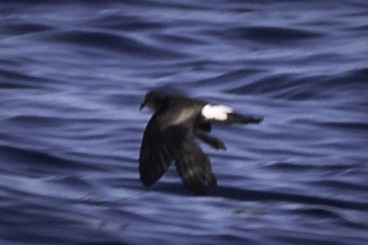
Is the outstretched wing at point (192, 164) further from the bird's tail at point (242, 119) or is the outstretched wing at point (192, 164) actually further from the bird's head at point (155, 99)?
the bird's head at point (155, 99)

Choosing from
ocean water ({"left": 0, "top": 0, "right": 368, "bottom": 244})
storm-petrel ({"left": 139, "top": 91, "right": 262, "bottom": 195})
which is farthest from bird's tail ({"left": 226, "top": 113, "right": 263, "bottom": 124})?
ocean water ({"left": 0, "top": 0, "right": 368, "bottom": 244})

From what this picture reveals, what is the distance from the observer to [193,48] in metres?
19.6

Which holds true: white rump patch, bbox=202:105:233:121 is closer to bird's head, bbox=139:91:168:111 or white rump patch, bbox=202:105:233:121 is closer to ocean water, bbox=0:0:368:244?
bird's head, bbox=139:91:168:111

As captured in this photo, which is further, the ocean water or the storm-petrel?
the ocean water

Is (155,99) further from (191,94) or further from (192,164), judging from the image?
(191,94)

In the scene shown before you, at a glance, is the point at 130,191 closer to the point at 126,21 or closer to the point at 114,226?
the point at 114,226

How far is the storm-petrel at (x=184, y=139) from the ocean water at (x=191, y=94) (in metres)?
3.48

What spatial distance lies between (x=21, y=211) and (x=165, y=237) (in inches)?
45.4

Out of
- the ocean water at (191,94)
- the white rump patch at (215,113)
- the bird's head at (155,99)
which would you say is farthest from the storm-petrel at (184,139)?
the ocean water at (191,94)

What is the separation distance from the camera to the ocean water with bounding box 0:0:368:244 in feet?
44.1

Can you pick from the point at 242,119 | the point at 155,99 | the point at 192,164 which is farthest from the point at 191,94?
the point at 242,119

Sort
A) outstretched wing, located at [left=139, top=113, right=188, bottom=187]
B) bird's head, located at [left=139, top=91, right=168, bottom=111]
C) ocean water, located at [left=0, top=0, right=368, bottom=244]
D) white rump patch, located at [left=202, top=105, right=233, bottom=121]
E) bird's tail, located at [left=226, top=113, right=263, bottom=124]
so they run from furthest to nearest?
ocean water, located at [left=0, top=0, right=368, bottom=244], bird's head, located at [left=139, top=91, right=168, bottom=111], white rump patch, located at [left=202, top=105, right=233, bottom=121], bird's tail, located at [left=226, top=113, right=263, bottom=124], outstretched wing, located at [left=139, top=113, right=188, bottom=187]

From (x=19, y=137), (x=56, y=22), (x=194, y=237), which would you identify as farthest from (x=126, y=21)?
(x=194, y=237)

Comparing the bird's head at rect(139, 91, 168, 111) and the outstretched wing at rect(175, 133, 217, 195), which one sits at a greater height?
the bird's head at rect(139, 91, 168, 111)
